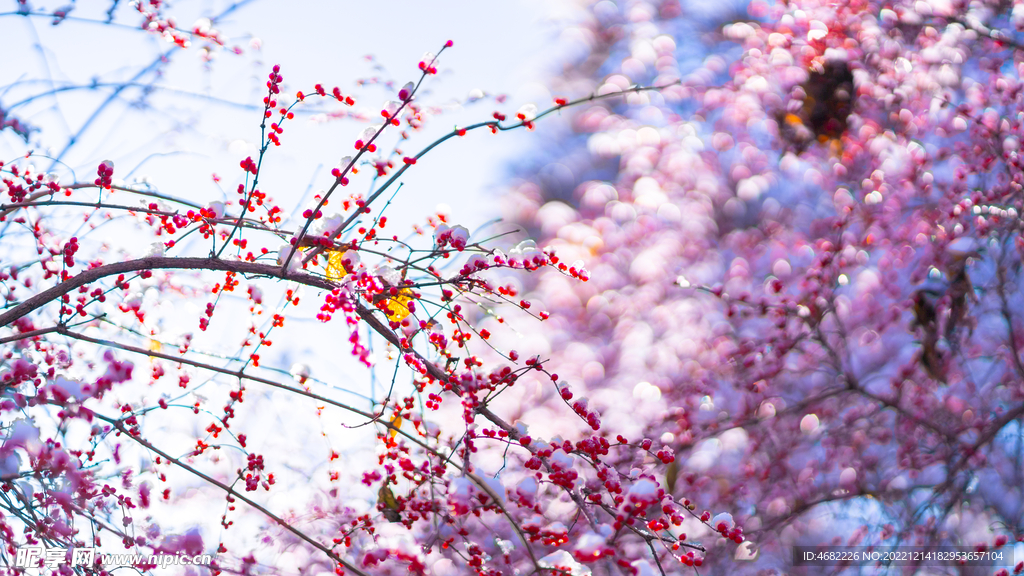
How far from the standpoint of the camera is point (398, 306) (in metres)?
1.63

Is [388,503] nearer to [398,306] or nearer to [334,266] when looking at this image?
[398,306]

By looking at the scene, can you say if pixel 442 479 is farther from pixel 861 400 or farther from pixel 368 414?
pixel 861 400

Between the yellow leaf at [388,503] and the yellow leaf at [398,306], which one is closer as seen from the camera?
the yellow leaf at [398,306]

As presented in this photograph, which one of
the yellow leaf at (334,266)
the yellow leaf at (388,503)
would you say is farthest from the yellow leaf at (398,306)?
the yellow leaf at (388,503)

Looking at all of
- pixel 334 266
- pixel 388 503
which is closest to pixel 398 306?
pixel 334 266

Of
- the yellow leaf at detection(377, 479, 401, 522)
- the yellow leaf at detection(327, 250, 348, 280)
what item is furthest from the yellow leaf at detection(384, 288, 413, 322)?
the yellow leaf at detection(377, 479, 401, 522)

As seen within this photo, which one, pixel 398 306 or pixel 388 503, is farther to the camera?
pixel 388 503

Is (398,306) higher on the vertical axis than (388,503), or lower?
higher

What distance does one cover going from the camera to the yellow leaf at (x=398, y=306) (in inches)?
61.5

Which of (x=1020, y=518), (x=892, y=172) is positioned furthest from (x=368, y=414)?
(x=892, y=172)

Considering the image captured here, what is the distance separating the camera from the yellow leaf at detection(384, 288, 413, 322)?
1.56 meters

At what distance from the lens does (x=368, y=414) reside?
1657 mm

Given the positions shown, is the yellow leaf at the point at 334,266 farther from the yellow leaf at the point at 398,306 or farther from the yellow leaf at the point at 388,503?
the yellow leaf at the point at 388,503

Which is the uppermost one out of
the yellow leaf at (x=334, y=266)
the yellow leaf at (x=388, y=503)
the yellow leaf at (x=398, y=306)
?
the yellow leaf at (x=334, y=266)
